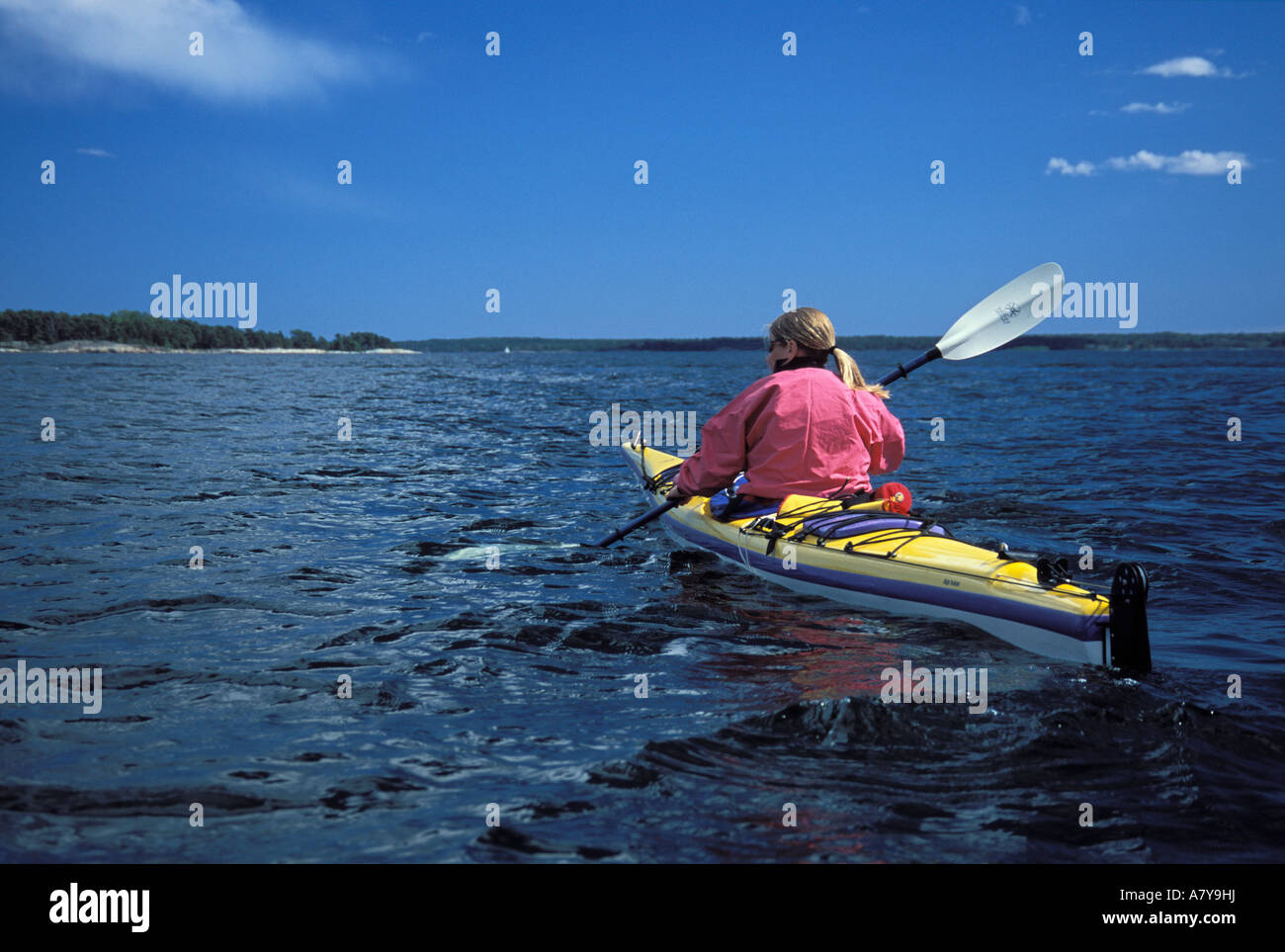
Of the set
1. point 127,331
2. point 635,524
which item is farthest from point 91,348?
point 635,524

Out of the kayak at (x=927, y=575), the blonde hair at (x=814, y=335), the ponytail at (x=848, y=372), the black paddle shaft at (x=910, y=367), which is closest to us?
the kayak at (x=927, y=575)

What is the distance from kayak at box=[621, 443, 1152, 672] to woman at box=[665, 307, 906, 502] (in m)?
0.27

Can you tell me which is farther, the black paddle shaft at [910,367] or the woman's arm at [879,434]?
the black paddle shaft at [910,367]

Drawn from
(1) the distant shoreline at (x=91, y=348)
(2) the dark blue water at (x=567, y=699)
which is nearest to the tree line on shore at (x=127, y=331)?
(1) the distant shoreline at (x=91, y=348)

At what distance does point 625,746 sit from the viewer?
414 cm

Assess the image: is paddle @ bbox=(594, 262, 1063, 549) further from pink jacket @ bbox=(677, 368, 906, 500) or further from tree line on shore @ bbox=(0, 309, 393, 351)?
tree line on shore @ bbox=(0, 309, 393, 351)

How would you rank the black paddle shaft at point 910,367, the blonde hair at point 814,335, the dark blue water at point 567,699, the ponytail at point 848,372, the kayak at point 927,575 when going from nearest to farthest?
the dark blue water at point 567,699, the kayak at point 927,575, the blonde hair at point 814,335, the ponytail at point 848,372, the black paddle shaft at point 910,367

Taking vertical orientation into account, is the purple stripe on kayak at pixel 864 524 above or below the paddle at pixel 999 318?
below

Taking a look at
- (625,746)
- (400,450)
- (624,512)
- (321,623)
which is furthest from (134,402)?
(625,746)

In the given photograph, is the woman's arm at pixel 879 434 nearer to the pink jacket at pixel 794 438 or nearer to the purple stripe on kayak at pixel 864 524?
the pink jacket at pixel 794 438

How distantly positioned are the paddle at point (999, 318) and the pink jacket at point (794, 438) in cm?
231

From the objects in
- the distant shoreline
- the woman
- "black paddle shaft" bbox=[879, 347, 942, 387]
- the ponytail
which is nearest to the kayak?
the woman

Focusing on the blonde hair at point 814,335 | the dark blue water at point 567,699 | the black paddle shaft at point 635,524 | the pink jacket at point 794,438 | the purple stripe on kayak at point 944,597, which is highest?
the blonde hair at point 814,335

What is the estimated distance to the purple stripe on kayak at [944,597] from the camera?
5.05 metres
